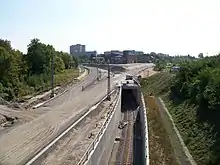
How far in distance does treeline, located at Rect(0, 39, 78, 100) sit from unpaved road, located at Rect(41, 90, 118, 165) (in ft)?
70.7

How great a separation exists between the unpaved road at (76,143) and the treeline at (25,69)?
21542 millimetres

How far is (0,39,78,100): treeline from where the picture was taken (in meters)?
64.3

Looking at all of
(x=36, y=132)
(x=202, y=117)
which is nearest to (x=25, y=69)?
(x=36, y=132)

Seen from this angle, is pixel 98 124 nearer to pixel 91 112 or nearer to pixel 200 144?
pixel 91 112

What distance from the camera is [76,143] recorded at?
31672 millimetres

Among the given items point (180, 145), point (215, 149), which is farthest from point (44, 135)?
point (215, 149)

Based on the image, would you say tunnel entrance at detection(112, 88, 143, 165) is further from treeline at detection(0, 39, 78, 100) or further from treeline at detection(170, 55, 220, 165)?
treeline at detection(0, 39, 78, 100)

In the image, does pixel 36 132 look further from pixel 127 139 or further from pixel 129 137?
pixel 129 137

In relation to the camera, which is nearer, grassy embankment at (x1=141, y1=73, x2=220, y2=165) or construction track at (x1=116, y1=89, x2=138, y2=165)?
grassy embankment at (x1=141, y1=73, x2=220, y2=165)

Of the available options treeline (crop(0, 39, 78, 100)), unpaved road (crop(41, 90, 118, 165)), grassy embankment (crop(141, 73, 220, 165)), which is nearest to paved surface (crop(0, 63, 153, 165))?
unpaved road (crop(41, 90, 118, 165))

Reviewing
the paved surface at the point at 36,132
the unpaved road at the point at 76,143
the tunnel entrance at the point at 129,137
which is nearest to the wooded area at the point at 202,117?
the tunnel entrance at the point at 129,137

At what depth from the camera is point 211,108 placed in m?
35.4

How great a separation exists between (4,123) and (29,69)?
1821 inches

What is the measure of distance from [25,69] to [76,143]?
48.4 meters
